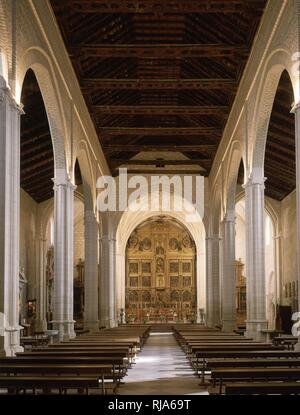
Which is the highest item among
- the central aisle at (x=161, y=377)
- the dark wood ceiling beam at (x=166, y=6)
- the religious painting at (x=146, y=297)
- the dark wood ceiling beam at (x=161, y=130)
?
the dark wood ceiling beam at (x=166, y=6)

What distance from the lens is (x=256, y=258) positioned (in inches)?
792

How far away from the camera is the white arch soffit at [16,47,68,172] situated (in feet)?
47.2

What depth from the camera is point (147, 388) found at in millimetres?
12594

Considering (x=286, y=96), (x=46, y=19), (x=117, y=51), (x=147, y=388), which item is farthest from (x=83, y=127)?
(x=147, y=388)

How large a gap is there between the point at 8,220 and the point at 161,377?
476 cm

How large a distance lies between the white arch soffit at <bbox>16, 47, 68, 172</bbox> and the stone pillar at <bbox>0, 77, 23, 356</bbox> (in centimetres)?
71

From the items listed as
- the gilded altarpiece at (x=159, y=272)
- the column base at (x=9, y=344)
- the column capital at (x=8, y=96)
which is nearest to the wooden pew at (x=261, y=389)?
the column base at (x=9, y=344)

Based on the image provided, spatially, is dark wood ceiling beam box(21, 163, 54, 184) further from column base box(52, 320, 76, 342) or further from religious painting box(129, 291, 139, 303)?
religious painting box(129, 291, 139, 303)

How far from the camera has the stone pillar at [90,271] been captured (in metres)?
27.1

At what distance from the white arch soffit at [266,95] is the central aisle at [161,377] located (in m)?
5.72

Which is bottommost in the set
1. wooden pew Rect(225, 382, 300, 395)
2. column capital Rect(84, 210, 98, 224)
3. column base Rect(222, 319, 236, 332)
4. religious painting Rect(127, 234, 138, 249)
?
column base Rect(222, 319, 236, 332)

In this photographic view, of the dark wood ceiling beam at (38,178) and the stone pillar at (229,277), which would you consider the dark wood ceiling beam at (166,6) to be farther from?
the dark wood ceiling beam at (38,178)

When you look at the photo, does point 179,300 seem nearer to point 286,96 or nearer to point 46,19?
point 286,96

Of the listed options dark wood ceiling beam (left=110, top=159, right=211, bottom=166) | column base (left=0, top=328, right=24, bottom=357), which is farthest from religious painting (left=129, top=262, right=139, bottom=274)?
column base (left=0, top=328, right=24, bottom=357)
